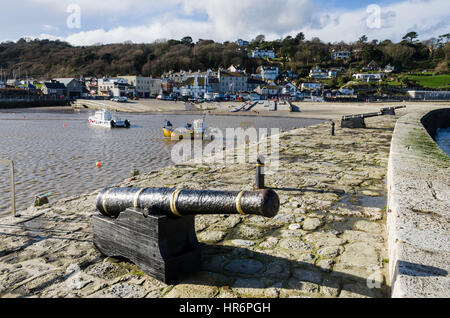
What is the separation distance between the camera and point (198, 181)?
7328 mm

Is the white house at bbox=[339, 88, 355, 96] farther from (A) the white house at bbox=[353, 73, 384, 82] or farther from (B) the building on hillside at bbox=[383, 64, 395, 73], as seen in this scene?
(B) the building on hillside at bbox=[383, 64, 395, 73]

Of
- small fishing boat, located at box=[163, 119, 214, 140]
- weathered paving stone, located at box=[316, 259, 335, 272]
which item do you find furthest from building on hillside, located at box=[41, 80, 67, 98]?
weathered paving stone, located at box=[316, 259, 335, 272]

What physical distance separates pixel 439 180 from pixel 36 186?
11.5 meters

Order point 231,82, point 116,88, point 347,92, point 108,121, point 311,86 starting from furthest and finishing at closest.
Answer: point 231,82, point 311,86, point 116,88, point 347,92, point 108,121

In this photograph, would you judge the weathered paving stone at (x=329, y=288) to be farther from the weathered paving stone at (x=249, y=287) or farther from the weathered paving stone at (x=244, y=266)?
the weathered paving stone at (x=244, y=266)

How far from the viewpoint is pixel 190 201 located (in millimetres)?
3154

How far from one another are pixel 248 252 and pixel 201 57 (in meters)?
148

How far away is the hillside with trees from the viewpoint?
12081 cm

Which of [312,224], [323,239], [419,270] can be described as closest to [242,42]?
[312,224]

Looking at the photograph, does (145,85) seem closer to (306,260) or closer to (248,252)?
(248,252)

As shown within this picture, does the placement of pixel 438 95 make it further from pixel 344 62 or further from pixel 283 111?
pixel 344 62

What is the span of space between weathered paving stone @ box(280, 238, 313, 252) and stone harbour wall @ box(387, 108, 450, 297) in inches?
35.6

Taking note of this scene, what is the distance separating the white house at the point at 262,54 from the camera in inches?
6112
